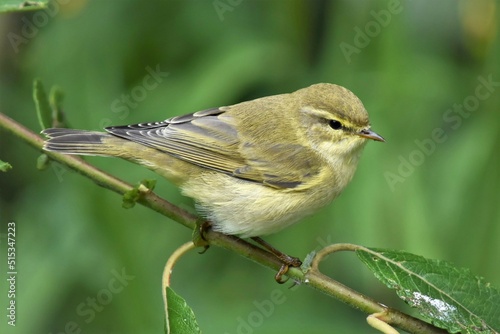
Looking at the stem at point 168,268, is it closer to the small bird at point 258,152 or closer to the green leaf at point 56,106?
the small bird at point 258,152

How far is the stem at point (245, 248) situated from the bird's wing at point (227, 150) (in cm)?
53

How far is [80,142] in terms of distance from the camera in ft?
9.57

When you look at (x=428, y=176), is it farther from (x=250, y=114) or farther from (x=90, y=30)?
(x=90, y=30)

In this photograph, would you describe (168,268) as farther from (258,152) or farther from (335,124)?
(335,124)

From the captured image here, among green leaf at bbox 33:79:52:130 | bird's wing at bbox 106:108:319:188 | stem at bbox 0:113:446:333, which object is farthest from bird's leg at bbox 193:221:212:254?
green leaf at bbox 33:79:52:130

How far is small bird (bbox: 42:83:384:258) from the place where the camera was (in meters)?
3.07

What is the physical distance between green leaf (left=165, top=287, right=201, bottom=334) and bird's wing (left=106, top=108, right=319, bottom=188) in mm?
1042

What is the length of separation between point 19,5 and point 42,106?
427 mm

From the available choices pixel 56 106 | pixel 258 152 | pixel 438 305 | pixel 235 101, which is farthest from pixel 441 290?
pixel 235 101

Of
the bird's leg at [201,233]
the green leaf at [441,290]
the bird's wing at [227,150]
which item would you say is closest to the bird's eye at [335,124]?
the bird's wing at [227,150]

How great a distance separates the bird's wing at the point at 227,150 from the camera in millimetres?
3158

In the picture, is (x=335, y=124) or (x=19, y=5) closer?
(x=19, y=5)

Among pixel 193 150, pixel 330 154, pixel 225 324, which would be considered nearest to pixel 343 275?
pixel 225 324

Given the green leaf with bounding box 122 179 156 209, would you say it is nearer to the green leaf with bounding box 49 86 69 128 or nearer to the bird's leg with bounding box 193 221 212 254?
the bird's leg with bounding box 193 221 212 254
